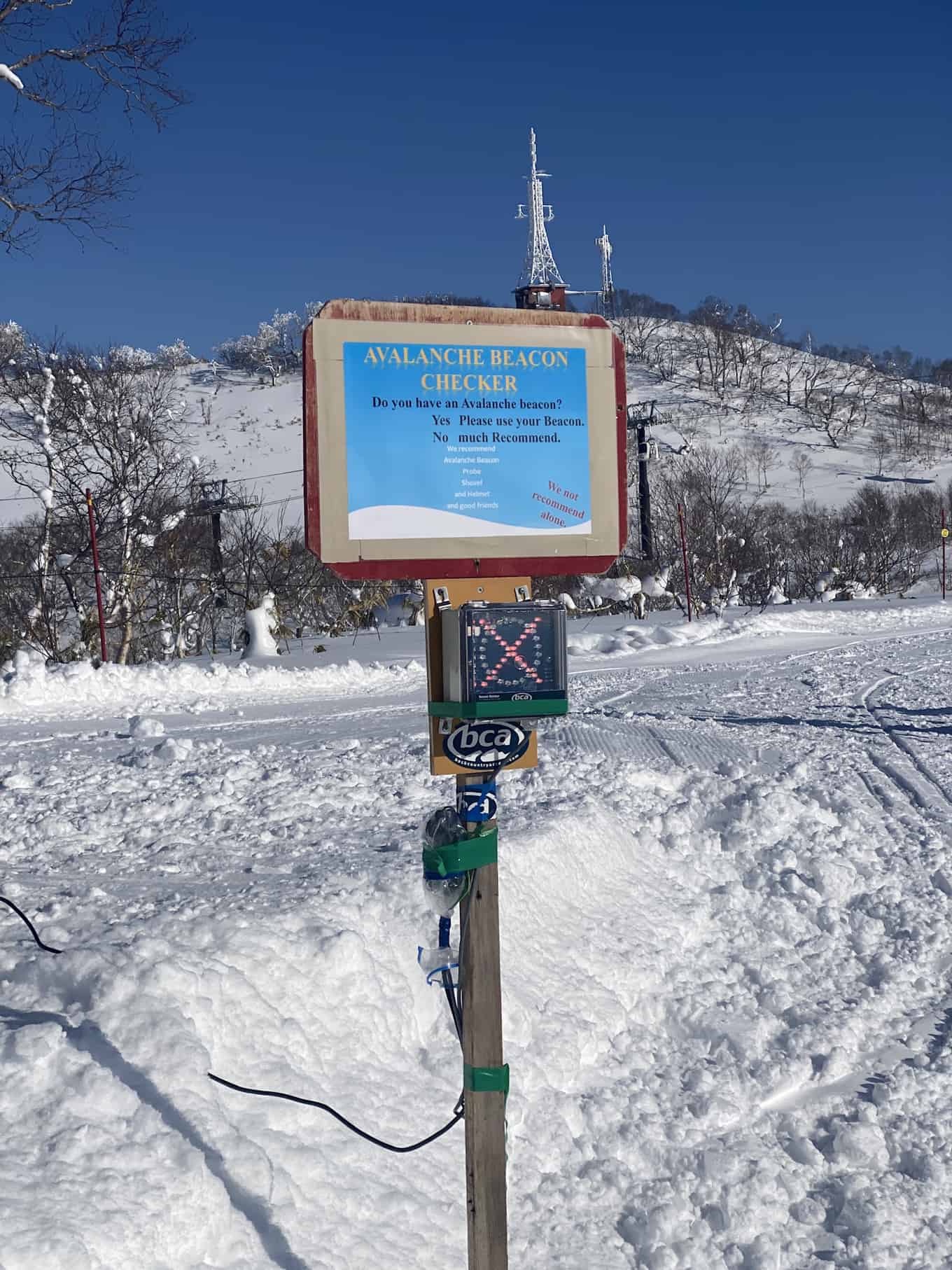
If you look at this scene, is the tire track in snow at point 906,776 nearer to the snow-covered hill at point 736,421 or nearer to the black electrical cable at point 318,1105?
the black electrical cable at point 318,1105

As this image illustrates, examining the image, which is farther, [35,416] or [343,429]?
[35,416]

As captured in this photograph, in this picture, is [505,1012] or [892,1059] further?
[892,1059]

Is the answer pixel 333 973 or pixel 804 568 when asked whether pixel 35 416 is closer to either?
pixel 333 973

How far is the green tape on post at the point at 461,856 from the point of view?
7.79 ft

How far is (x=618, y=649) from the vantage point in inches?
650

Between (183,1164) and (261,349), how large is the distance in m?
107

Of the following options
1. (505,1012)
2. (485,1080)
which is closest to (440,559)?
(485,1080)

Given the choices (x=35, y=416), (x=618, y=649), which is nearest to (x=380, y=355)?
(x=618, y=649)

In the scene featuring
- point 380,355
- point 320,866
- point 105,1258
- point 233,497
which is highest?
point 233,497

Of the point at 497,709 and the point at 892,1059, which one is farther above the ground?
the point at 497,709

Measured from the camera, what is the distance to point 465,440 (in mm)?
2469

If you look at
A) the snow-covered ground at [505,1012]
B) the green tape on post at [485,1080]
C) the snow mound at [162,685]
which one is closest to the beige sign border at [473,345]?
the green tape on post at [485,1080]

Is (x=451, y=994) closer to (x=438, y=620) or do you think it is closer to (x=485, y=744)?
(x=485, y=744)

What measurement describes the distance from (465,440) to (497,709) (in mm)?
612
